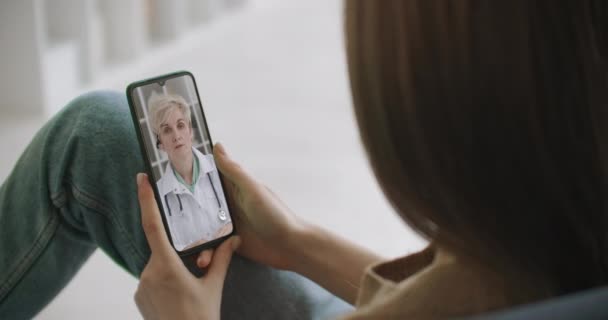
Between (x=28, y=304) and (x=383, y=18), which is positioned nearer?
(x=383, y=18)

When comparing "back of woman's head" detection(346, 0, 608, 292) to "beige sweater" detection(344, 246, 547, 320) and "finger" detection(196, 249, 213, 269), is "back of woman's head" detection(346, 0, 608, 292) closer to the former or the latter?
"beige sweater" detection(344, 246, 547, 320)

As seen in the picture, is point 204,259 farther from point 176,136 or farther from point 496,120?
point 496,120

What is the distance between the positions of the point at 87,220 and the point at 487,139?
1.54 feet

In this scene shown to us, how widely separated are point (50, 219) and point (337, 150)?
1175 millimetres

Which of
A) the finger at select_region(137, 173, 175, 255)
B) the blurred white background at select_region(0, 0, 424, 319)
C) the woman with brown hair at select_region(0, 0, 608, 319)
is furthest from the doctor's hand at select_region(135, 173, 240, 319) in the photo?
the blurred white background at select_region(0, 0, 424, 319)

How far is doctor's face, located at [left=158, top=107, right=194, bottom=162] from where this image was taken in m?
0.78

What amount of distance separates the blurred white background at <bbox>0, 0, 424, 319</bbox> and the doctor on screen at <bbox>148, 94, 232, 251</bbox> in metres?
0.44

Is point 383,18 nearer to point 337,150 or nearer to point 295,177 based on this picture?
point 295,177

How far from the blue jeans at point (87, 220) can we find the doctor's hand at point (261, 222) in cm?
2

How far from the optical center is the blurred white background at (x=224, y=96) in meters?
1.51

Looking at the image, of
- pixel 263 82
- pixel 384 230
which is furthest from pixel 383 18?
pixel 263 82

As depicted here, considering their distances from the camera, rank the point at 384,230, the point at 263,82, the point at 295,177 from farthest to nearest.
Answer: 1. the point at 263,82
2. the point at 295,177
3. the point at 384,230

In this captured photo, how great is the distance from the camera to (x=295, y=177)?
5.75ft

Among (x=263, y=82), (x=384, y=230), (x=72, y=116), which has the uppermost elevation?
(x=72, y=116)
